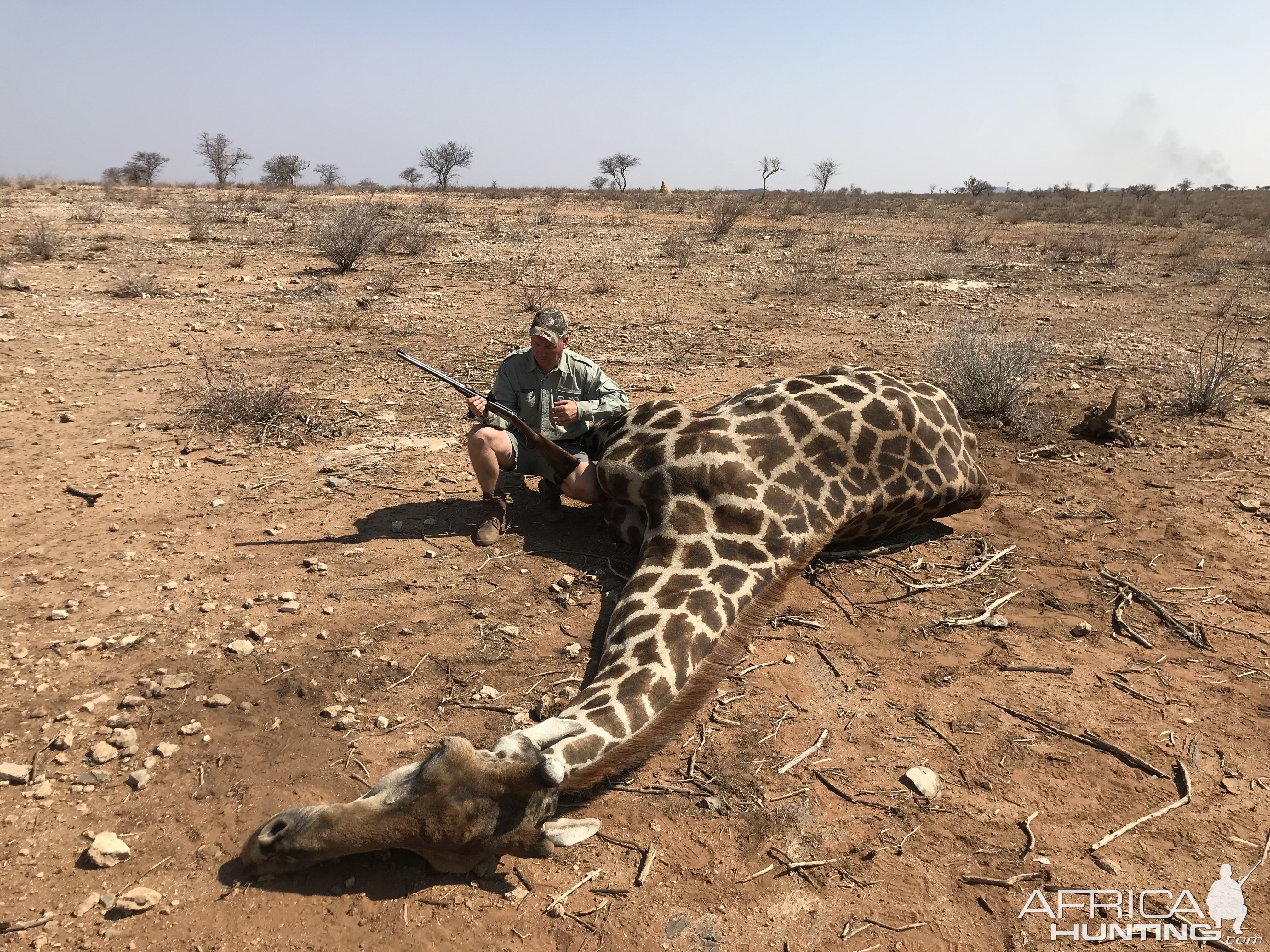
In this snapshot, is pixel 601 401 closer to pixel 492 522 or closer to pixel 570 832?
pixel 492 522

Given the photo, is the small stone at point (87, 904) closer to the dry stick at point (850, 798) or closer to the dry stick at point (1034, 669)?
the dry stick at point (850, 798)

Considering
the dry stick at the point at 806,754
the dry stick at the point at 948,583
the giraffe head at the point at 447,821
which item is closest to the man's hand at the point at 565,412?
the dry stick at the point at 948,583

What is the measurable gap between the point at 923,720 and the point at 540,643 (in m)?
1.78

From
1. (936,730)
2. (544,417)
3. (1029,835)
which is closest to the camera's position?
(1029,835)

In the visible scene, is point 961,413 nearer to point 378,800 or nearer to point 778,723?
point 778,723

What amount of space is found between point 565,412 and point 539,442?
24 centimetres

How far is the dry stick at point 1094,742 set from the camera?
3.00 m

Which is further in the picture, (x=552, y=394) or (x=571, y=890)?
(x=552, y=394)

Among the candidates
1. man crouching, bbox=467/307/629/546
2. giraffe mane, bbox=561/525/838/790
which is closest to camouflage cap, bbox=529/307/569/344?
man crouching, bbox=467/307/629/546

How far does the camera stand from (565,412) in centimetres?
464

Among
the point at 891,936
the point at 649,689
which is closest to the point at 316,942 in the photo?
the point at 649,689

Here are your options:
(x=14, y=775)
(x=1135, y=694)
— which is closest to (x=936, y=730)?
(x=1135, y=694)

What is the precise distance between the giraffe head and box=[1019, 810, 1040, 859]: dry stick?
1504 millimetres

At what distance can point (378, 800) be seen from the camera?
2502 millimetres
